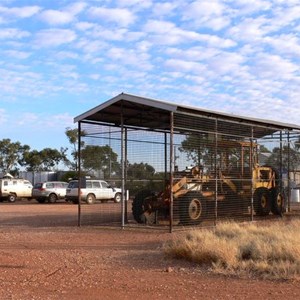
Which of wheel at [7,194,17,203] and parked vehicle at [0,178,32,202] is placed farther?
wheel at [7,194,17,203]

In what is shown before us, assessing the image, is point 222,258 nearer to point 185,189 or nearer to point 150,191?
point 185,189

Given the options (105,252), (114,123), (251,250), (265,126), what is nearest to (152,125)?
(114,123)

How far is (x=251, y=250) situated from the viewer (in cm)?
1076

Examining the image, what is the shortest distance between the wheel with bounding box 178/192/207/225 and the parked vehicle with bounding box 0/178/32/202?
24.5 metres

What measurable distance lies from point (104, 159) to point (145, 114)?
2211mm

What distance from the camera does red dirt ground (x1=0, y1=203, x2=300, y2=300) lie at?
8.09 metres

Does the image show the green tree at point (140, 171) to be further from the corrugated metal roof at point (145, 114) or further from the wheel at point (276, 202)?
the wheel at point (276, 202)

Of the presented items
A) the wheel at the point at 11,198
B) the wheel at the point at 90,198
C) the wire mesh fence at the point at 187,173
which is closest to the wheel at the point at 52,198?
the wheel at the point at 11,198

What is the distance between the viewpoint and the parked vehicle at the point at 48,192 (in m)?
38.4

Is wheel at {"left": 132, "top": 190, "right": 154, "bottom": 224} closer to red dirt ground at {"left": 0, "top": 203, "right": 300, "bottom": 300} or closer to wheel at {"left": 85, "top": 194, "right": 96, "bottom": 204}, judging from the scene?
red dirt ground at {"left": 0, "top": 203, "right": 300, "bottom": 300}

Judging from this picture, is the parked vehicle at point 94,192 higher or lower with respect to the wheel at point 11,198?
higher

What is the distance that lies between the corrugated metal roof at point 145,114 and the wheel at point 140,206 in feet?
8.85

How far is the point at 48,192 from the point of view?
38500mm

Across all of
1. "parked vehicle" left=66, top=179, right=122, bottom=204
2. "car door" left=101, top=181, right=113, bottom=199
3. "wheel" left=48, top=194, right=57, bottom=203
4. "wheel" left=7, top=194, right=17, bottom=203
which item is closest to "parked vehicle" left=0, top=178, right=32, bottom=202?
"wheel" left=7, top=194, right=17, bottom=203
